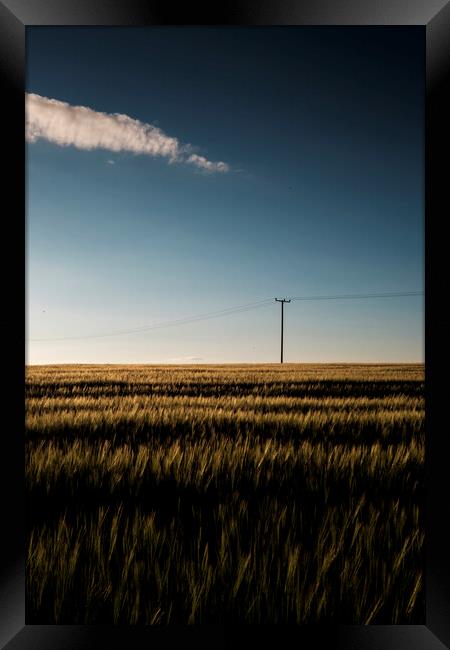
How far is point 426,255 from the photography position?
4.44 feet

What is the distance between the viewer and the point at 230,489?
190cm

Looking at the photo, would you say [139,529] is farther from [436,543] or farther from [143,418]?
[143,418]

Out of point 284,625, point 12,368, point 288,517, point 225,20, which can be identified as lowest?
point 284,625

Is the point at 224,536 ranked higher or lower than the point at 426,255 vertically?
lower

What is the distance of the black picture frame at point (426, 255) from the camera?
1164mm

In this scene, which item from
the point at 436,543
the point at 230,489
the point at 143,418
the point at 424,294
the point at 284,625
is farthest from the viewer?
the point at 143,418

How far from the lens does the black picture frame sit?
45.8 inches

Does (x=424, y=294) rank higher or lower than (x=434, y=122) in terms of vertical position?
lower

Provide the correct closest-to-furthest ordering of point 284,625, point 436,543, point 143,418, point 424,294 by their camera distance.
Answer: point 284,625, point 436,543, point 424,294, point 143,418

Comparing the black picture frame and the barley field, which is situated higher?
the black picture frame

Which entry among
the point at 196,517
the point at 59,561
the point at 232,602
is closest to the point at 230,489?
the point at 196,517

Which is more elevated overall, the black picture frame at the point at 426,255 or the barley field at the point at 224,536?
the black picture frame at the point at 426,255

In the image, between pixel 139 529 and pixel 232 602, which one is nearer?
pixel 232 602

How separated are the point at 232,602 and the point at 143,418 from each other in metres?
2.51
